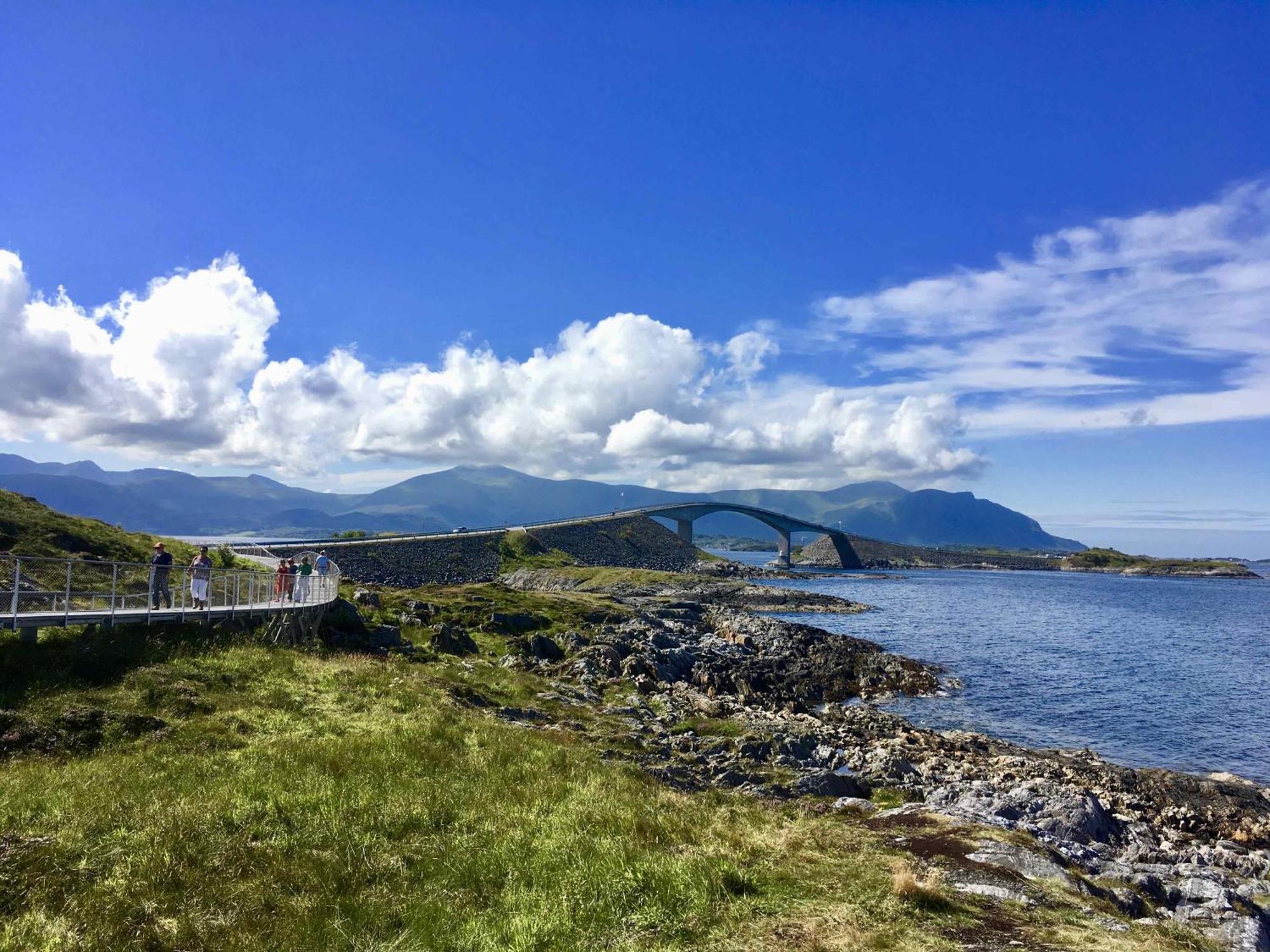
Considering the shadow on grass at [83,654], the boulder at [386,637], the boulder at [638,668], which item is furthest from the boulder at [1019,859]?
the boulder at [386,637]

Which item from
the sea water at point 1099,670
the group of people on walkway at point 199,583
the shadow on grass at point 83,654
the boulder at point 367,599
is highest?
the group of people on walkway at point 199,583

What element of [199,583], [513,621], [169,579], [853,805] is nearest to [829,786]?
[853,805]

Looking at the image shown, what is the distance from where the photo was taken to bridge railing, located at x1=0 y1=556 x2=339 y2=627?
63.4 ft

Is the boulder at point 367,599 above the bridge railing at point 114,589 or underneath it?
underneath

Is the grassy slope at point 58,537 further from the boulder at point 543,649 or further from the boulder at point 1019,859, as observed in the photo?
the boulder at point 1019,859

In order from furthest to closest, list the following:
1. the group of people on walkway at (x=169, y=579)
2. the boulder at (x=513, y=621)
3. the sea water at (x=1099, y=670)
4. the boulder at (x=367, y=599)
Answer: the boulder at (x=513, y=621)
the boulder at (x=367, y=599)
the sea water at (x=1099, y=670)
the group of people on walkway at (x=169, y=579)

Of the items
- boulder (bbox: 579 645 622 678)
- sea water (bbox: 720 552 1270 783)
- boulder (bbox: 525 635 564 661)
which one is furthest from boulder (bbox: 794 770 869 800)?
boulder (bbox: 525 635 564 661)

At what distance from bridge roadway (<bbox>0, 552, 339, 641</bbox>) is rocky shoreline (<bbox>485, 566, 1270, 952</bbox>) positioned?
13.8 metres

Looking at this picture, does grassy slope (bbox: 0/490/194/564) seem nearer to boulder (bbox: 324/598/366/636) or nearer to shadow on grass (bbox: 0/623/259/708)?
boulder (bbox: 324/598/366/636)

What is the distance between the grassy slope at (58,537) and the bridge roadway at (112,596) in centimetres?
976

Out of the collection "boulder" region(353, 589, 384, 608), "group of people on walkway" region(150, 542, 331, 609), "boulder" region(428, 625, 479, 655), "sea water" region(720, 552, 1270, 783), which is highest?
"group of people on walkway" region(150, 542, 331, 609)

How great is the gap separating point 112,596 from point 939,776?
28622 mm

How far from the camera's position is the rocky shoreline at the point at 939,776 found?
15250mm

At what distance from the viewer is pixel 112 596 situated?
21.1 meters
